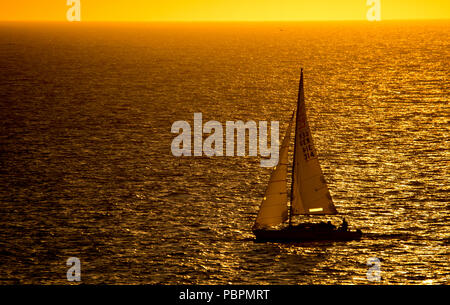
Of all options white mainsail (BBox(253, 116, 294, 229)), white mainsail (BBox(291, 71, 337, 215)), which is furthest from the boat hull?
white mainsail (BBox(291, 71, 337, 215))

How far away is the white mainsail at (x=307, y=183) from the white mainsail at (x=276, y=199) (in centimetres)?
169

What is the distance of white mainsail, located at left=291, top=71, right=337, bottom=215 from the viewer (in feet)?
215

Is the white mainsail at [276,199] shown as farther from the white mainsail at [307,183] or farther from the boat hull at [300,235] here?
the white mainsail at [307,183]

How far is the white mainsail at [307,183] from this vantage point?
6544cm

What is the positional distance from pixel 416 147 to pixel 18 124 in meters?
67.9

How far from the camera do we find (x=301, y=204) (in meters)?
67.1

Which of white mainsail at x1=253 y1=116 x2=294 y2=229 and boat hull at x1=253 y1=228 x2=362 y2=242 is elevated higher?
white mainsail at x1=253 y1=116 x2=294 y2=229

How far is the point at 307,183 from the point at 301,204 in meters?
2.14

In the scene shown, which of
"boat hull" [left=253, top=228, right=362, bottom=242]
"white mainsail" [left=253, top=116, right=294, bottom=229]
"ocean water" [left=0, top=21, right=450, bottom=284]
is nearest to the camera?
"ocean water" [left=0, top=21, right=450, bottom=284]

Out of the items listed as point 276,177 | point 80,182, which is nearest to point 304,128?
point 276,177

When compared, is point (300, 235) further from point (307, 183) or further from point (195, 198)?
point (195, 198)

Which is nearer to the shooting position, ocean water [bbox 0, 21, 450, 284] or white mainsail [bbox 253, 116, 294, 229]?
ocean water [bbox 0, 21, 450, 284]

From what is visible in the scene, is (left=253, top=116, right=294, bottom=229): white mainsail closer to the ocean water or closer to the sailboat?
the sailboat
